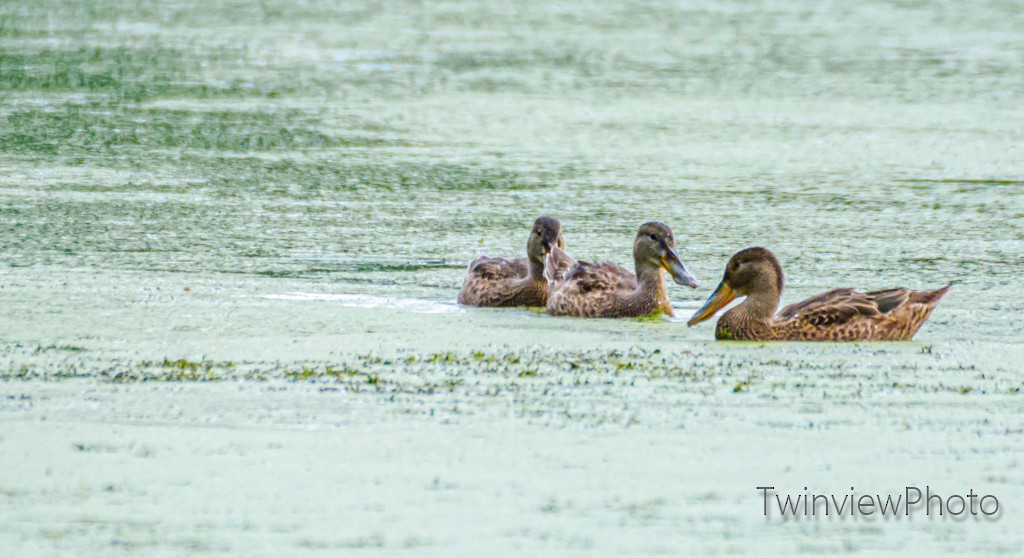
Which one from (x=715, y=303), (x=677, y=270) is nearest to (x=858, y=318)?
(x=715, y=303)

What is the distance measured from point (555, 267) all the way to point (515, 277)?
0.23 meters

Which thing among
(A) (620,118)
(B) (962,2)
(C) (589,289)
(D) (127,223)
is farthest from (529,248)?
(B) (962,2)

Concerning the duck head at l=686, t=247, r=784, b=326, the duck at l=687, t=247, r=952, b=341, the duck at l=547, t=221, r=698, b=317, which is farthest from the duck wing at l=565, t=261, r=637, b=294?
the duck at l=687, t=247, r=952, b=341

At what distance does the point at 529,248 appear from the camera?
8219 mm

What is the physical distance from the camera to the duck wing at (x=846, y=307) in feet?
21.9

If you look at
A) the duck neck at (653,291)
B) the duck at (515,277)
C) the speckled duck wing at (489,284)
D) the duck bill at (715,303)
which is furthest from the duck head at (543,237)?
the duck bill at (715,303)

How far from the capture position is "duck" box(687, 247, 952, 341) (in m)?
6.68

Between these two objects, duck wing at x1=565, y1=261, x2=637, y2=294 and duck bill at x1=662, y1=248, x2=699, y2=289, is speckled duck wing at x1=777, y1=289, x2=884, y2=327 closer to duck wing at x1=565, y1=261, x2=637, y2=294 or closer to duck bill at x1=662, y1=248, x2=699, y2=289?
duck bill at x1=662, y1=248, x2=699, y2=289

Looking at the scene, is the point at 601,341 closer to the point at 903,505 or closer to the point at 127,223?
the point at 903,505

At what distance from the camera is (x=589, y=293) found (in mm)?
7633

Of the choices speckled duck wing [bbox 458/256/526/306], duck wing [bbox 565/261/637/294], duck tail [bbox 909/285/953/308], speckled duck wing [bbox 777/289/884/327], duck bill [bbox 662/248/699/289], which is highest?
duck tail [bbox 909/285/953/308]

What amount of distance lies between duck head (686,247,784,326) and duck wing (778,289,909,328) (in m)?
0.18

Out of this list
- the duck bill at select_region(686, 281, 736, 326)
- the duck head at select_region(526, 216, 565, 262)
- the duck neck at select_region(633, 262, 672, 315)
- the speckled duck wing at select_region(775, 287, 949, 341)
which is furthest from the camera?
the duck head at select_region(526, 216, 565, 262)

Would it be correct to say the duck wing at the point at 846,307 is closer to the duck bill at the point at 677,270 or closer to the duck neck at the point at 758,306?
the duck neck at the point at 758,306
